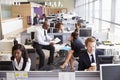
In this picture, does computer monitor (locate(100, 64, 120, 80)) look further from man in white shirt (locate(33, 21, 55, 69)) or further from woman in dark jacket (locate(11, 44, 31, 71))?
man in white shirt (locate(33, 21, 55, 69))

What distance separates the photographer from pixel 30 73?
8.00 ft

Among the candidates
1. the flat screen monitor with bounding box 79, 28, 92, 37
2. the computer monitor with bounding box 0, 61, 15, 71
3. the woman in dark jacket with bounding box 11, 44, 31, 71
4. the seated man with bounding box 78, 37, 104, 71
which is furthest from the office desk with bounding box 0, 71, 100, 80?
the flat screen monitor with bounding box 79, 28, 92, 37

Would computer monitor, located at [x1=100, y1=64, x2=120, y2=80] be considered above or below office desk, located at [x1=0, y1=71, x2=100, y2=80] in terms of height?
above

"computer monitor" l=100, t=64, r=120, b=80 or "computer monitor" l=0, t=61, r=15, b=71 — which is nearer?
"computer monitor" l=100, t=64, r=120, b=80

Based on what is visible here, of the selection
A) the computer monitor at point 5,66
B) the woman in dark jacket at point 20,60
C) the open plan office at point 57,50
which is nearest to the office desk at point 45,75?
the open plan office at point 57,50

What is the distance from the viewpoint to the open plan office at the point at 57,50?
2430 millimetres

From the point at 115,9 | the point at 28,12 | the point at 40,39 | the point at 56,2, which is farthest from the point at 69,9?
the point at 40,39

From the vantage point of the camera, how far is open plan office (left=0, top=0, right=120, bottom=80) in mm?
2430

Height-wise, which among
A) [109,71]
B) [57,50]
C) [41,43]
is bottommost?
[57,50]

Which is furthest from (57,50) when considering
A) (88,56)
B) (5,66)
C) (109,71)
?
(109,71)

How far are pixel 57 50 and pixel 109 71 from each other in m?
→ 4.39

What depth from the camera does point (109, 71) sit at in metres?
2.27

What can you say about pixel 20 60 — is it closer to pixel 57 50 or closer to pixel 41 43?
pixel 41 43

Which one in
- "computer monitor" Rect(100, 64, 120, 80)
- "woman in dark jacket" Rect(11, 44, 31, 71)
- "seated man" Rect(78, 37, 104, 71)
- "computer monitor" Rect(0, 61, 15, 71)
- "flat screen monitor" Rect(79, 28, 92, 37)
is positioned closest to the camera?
"computer monitor" Rect(100, 64, 120, 80)
